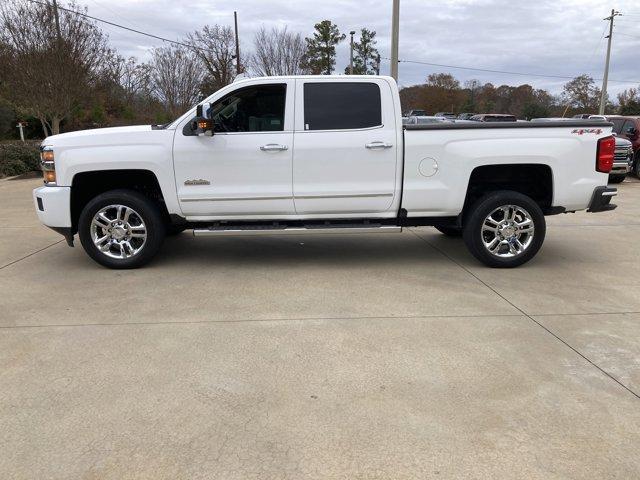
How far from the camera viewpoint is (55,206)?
5.96 metres

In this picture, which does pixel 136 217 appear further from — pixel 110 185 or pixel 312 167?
pixel 312 167

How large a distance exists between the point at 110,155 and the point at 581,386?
16.3 feet

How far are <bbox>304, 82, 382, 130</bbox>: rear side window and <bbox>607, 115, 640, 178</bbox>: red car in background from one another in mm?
13470

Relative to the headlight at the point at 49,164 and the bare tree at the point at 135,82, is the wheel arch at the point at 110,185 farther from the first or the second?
the bare tree at the point at 135,82

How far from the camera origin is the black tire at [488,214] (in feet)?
19.9

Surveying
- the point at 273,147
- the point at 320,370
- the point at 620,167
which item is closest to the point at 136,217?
the point at 273,147

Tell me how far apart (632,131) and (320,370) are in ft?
54.6

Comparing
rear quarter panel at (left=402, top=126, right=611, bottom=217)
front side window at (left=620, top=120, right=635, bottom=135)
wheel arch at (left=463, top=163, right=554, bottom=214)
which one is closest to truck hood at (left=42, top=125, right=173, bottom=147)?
rear quarter panel at (left=402, top=126, right=611, bottom=217)

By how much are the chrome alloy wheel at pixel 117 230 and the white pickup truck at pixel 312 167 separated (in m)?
0.01

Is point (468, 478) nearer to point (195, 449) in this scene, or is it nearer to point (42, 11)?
point (195, 449)

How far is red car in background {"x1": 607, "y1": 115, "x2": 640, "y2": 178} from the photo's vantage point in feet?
54.4

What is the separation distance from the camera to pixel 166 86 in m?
32.2

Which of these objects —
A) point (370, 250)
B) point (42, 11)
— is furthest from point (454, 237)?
point (42, 11)

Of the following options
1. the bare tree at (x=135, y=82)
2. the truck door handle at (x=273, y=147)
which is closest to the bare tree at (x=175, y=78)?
the bare tree at (x=135, y=82)
